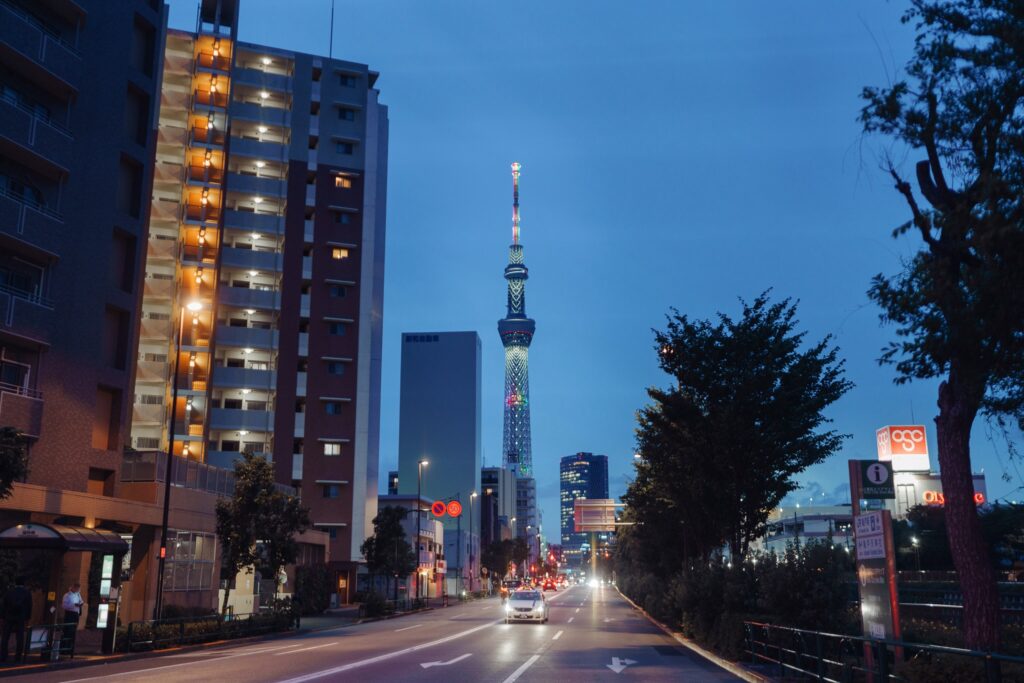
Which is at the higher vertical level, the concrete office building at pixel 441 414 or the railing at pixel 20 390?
the concrete office building at pixel 441 414

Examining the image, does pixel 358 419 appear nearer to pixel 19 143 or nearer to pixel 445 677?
pixel 19 143

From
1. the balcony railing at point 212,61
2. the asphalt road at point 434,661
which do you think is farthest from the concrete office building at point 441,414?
the asphalt road at point 434,661

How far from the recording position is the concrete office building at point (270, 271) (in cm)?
6662

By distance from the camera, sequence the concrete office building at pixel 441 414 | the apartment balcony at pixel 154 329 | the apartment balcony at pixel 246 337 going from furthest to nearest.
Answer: the concrete office building at pixel 441 414 < the apartment balcony at pixel 246 337 < the apartment balcony at pixel 154 329

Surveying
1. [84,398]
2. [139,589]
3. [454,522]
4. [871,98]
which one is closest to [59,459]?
[84,398]

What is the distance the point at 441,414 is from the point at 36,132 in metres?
134

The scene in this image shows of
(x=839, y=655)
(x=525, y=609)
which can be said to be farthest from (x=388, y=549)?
(x=839, y=655)

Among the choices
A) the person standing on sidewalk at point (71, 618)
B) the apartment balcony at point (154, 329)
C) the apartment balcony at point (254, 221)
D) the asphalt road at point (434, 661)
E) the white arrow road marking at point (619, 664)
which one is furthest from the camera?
the apartment balcony at point (254, 221)

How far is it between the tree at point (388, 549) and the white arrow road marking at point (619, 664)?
42241mm

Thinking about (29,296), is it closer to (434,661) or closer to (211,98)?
(434,661)

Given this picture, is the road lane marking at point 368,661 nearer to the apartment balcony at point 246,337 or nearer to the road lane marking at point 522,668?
the road lane marking at point 522,668

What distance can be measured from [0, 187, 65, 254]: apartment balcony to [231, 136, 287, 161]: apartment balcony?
42.4 metres

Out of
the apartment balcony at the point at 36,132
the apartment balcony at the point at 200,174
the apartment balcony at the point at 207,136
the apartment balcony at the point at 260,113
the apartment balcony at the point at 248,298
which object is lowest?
the apartment balcony at the point at 36,132

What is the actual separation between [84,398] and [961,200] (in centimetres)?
3115
